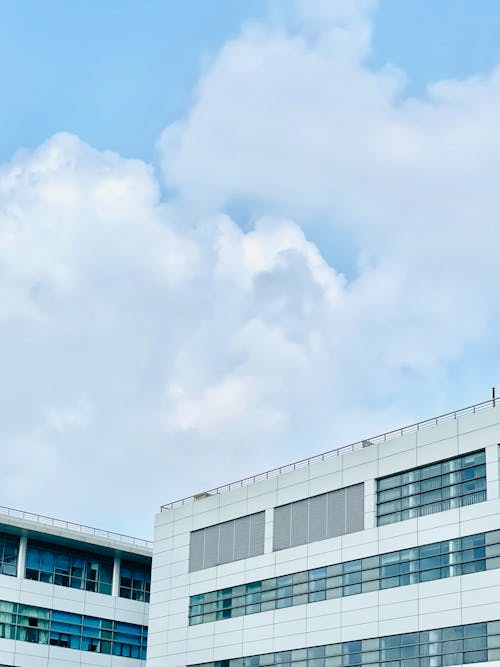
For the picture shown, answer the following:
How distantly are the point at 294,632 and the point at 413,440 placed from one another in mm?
12669

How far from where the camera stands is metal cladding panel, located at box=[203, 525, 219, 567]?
228ft

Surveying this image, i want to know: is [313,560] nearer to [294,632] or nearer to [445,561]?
[294,632]

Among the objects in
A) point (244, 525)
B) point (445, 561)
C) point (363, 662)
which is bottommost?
point (363, 662)

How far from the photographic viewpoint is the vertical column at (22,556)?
76.7 metres

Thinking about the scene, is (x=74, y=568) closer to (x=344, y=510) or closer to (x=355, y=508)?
(x=344, y=510)

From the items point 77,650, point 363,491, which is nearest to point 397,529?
point 363,491

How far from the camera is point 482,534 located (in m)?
54.2

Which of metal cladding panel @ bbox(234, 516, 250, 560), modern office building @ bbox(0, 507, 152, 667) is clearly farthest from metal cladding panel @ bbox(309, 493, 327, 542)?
modern office building @ bbox(0, 507, 152, 667)

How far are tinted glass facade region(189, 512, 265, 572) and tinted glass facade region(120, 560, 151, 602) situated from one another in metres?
13.6

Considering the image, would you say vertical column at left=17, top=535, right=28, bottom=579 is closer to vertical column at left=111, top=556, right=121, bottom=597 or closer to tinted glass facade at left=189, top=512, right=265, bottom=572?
vertical column at left=111, top=556, right=121, bottom=597

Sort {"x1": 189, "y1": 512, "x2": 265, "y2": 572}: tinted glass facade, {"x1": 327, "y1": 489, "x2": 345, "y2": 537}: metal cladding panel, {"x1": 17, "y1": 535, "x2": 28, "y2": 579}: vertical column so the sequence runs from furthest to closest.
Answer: {"x1": 17, "y1": 535, "x2": 28, "y2": 579}: vertical column
{"x1": 189, "y1": 512, "x2": 265, "y2": 572}: tinted glass facade
{"x1": 327, "y1": 489, "x2": 345, "y2": 537}: metal cladding panel

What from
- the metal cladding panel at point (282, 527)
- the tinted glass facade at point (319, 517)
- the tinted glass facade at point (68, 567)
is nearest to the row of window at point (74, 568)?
the tinted glass facade at point (68, 567)

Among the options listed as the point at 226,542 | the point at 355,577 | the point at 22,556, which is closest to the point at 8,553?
the point at 22,556

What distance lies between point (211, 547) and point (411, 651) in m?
17.3
